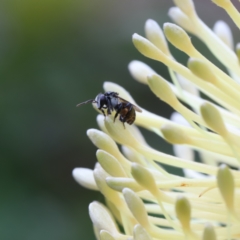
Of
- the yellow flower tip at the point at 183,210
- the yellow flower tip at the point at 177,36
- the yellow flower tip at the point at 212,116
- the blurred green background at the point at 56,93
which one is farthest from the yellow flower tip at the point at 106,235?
the blurred green background at the point at 56,93

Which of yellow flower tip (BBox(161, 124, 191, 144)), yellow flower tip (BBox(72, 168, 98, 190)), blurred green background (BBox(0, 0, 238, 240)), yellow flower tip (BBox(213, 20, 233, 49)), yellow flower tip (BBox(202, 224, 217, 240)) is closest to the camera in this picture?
yellow flower tip (BBox(202, 224, 217, 240))

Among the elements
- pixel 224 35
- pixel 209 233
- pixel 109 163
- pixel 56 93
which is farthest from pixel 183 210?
pixel 56 93

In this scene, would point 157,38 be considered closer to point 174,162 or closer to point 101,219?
point 174,162

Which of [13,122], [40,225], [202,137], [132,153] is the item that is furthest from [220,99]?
[13,122]

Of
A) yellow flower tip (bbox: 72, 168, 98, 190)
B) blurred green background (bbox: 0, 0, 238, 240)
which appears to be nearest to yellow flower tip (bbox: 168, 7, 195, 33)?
yellow flower tip (bbox: 72, 168, 98, 190)

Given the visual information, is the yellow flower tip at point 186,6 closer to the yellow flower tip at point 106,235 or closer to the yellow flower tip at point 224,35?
the yellow flower tip at point 224,35

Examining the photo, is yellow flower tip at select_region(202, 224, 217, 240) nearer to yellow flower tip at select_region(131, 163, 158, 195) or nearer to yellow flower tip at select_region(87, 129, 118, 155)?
yellow flower tip at select_region(131, 163, 158, 195)
